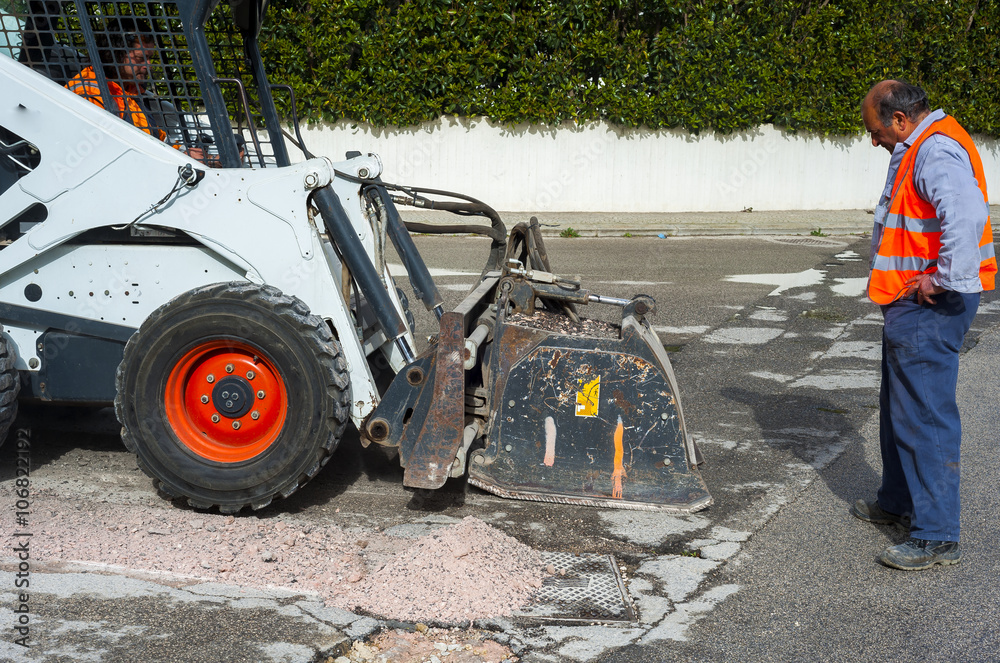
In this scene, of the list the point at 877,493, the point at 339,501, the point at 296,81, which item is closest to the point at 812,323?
the point at 877,493

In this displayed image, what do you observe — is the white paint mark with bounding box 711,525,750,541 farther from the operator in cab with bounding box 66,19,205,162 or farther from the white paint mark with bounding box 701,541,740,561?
the operator in cab with bounding box 66,19,205,162

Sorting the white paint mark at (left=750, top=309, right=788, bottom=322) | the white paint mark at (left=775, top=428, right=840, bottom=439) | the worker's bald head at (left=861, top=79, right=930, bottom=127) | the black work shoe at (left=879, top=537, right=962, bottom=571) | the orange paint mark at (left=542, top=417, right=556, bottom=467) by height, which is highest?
the worker's bald head at (left=861, top=79, right=930, bottom=127)

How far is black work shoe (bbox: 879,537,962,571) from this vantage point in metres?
3.91

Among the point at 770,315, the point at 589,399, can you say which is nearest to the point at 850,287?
the point at 770,315

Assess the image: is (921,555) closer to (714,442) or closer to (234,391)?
(714,442)

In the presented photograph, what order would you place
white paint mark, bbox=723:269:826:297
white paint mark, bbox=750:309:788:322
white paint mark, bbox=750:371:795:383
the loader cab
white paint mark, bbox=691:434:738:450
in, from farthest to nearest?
white paint mark, bbox=723:269:826:297, white paint mark, bbox=750:309:788:322, white paint mark, bbox=750:371:795:383, white paint mark, bbox=691:434:738:450, the loader cab

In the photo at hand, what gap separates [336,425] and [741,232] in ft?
37.0

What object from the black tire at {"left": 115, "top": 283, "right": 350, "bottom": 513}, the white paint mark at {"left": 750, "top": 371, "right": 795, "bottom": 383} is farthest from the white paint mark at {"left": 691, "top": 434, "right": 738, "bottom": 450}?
the black tire at {"left": 115, "top": 283, "right": 350, "bottom": 513}

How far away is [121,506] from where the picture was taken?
4.33m

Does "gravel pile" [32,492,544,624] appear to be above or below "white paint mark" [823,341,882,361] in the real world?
above

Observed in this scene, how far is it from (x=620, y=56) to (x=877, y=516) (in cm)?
1141

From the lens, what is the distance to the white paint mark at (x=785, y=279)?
33.5 feet

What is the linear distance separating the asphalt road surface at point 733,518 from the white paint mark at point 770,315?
37 cm

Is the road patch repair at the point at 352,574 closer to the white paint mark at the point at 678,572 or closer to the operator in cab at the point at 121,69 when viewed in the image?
the white paint mark at the point at 678,572
